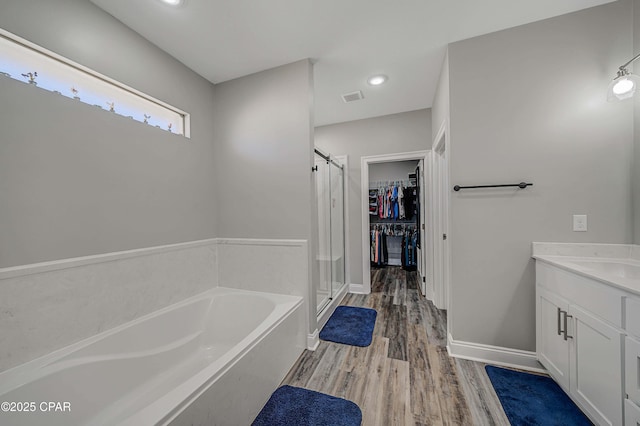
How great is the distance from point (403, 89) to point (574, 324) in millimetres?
2475

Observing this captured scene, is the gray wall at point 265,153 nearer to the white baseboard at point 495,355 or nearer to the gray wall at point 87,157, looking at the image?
the gray wall at point 87,157

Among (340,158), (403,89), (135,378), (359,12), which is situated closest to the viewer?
(135,378)

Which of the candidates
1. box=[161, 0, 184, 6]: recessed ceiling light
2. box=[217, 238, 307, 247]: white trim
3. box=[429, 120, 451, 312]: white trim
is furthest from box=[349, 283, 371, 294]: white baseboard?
box=[161, 0, 184, 6]: recessed ceiling light

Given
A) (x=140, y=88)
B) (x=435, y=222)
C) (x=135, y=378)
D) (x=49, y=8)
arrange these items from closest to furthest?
(x=49, y=8) < (x=135, y=378) < (x=140, y=88) < (x=435, y=222)

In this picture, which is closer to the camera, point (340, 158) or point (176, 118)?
point (176, 118)

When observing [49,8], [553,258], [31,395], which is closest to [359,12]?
[49,8]

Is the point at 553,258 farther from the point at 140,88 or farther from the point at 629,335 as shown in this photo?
the point at 140,88

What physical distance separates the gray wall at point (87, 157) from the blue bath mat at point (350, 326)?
1657 millimetres

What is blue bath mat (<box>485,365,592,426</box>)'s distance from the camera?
4.19ft

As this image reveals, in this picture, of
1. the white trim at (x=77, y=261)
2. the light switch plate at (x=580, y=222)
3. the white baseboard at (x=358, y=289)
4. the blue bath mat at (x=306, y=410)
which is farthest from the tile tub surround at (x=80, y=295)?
the light switch plate at (x=580, y=222)

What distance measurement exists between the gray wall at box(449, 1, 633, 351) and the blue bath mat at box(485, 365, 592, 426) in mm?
211

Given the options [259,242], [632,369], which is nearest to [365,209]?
[259,242]

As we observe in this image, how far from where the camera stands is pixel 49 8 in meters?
1.27

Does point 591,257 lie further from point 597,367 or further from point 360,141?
point 360,141
